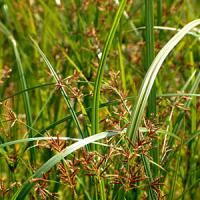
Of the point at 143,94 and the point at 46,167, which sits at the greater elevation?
the point at 143,94

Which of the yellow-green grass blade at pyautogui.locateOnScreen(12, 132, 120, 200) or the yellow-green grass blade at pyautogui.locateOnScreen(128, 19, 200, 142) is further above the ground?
the yellow-green grass blade at pyautogui.locateOnScreen(128, 19, 200, 142)

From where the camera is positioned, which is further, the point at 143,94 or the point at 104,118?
the point at 104,118

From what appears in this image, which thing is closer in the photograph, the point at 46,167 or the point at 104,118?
the point at 46,167

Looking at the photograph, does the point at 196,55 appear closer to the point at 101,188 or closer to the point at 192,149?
the point at 192,149

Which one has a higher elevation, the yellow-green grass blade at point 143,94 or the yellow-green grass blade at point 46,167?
the yellow-green grass blade at point 143,94

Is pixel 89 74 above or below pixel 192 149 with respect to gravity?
above

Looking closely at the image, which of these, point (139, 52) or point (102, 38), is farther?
point (139, 52)

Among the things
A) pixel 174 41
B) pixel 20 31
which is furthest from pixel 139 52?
pixel 174 41

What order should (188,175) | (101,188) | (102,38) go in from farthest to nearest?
(102,38)
(188,175)
(101,188)
